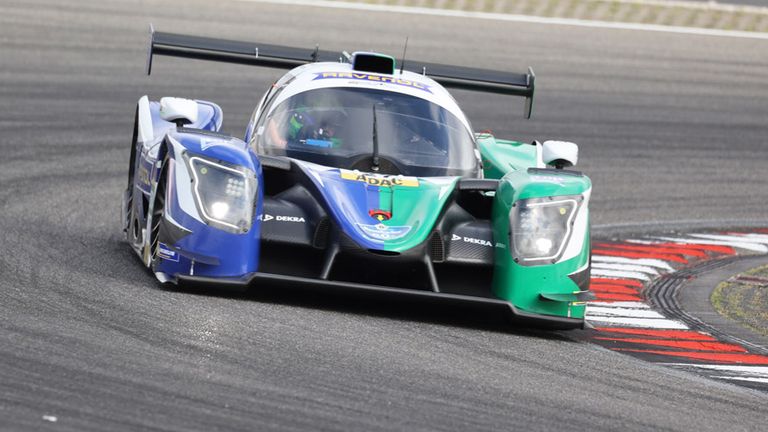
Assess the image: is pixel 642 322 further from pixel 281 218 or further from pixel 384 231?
pixel 281 218

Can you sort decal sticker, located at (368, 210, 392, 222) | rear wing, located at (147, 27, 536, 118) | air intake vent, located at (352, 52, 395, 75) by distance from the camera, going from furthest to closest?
rear wing, located at (147, 27, 536, 118), air intake vent, located at (352, 52, 395, 75), decal sticker, located at (368, 210, 392, 222)

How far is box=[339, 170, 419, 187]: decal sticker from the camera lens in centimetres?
830

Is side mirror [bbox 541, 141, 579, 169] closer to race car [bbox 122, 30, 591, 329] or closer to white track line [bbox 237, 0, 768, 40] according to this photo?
race car [bbox 122, 30, 591, 329]

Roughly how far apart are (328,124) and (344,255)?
1.59 metres

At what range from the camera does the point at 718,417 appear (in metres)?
6.38

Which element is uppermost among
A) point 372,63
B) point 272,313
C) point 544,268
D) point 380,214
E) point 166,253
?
point 372,63

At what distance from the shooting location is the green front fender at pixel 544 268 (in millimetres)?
8062

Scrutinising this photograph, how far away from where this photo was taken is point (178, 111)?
29.6 ft

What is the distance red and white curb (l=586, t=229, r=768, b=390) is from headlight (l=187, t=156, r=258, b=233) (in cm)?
221

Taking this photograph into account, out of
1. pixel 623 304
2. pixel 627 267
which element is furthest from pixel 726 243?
pixel 623 304

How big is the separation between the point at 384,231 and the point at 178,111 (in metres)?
1.86

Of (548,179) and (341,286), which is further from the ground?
(548,179)

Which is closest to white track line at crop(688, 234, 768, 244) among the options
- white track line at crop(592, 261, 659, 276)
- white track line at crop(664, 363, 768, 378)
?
white track line at crop(592, 261, 659, 276)

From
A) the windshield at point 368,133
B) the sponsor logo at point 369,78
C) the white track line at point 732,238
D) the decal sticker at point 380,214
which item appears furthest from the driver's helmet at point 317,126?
the white track line at point 732,238
